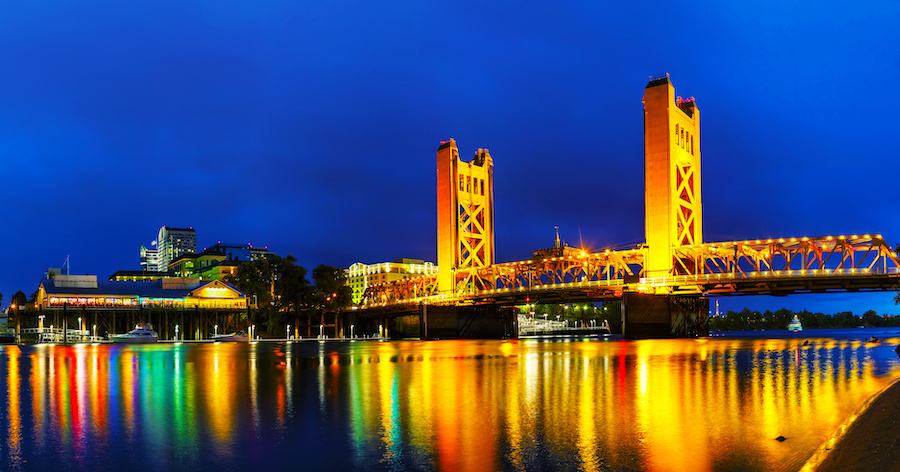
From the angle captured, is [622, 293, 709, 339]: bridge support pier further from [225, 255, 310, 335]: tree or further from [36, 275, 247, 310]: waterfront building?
[36, 275, 247, 310]: waterfront building

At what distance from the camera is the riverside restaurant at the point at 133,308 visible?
128m

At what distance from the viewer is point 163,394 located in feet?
82.3

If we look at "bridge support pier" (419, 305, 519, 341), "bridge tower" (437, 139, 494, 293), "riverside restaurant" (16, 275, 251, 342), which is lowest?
"bridge support pier" (419, 305, 519, 341)

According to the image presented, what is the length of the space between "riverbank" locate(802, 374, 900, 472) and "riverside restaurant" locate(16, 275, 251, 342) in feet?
392

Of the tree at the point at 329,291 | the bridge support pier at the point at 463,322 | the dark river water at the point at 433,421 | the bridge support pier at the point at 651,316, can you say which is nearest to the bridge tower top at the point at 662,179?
the bridge support pier at the point at 651,316

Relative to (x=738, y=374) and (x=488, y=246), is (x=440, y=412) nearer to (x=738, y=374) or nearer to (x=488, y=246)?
(x=738, y=374)

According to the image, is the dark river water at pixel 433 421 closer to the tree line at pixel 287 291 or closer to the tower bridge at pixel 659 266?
the tower bridge at pixel 659 266

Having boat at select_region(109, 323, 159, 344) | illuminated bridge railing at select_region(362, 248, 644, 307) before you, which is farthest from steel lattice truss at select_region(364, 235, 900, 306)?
boat at select_region(109, 323, 159, 344)

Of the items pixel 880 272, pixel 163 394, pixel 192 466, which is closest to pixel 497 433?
pixel 192 466

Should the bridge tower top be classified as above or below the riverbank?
above

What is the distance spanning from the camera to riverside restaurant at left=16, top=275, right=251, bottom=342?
419 ft

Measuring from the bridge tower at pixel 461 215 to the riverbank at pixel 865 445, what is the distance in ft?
383

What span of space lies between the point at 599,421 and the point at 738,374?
615 inches

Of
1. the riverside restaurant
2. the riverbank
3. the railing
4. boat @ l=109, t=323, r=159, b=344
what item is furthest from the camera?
the riverside restaurant
